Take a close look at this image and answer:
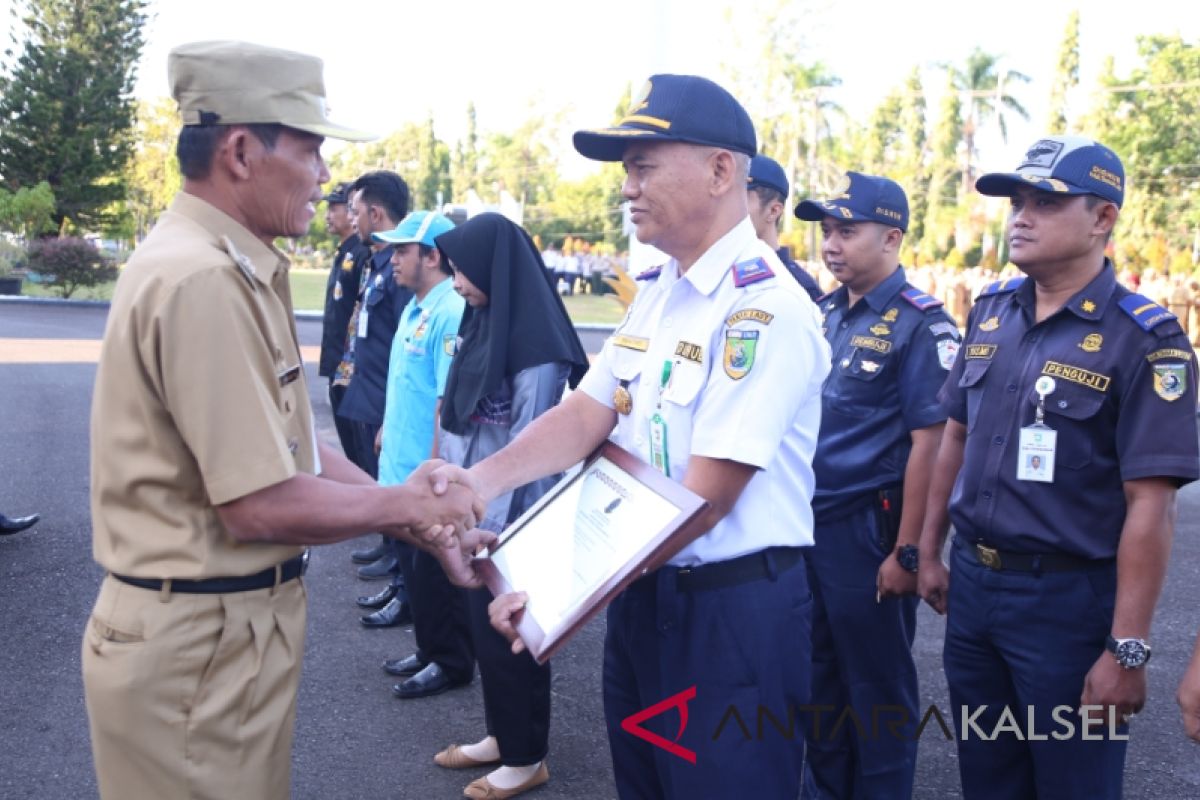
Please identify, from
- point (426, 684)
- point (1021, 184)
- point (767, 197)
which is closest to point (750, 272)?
point (1021, 184)

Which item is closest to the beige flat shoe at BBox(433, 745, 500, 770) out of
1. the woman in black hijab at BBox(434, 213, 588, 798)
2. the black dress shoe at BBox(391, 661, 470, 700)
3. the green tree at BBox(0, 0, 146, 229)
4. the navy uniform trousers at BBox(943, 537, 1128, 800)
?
the woman in black hijab at BBox(434, 213, 588, 798)

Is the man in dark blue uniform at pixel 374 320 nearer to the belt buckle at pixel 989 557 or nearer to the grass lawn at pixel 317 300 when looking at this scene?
the belt buckle at pixel 989 557

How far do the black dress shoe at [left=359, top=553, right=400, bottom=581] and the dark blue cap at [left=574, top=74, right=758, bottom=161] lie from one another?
4176 millimetres

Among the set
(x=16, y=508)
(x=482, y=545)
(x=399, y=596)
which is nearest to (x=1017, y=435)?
(x=482, y=545)

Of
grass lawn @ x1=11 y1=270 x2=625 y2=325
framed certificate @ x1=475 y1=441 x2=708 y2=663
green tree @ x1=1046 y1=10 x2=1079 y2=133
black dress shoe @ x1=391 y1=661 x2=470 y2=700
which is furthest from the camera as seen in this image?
green tree @ x1=1046 y1=10 x2=1079 y2=133

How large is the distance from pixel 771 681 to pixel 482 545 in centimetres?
88

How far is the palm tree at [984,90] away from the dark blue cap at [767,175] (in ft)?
187

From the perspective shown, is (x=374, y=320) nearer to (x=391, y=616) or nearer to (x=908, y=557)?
(x=391, y=616)

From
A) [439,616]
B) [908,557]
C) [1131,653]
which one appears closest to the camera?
[1131,653]

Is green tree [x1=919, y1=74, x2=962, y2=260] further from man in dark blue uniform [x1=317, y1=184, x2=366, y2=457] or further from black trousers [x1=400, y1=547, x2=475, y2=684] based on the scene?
black trousers [x1=400, y1=547, x2=475, y2=684]

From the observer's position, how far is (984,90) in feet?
192

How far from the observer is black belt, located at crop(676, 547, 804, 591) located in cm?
233

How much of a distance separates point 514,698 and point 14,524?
4357 millimetres

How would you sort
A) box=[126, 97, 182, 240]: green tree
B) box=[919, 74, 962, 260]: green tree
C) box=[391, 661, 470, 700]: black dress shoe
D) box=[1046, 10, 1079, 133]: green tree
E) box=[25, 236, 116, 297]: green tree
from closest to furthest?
1. box=[391, 661, 470, 700]: black dress shoe
2. box=[25, 236, 116, 297]: green tree
3. box=[126, 97, 182, 240]: green tree
4. box=[1046, 10, 1079, 133]: green tree
5. box=[919, 74, 962, 260]: green tree
